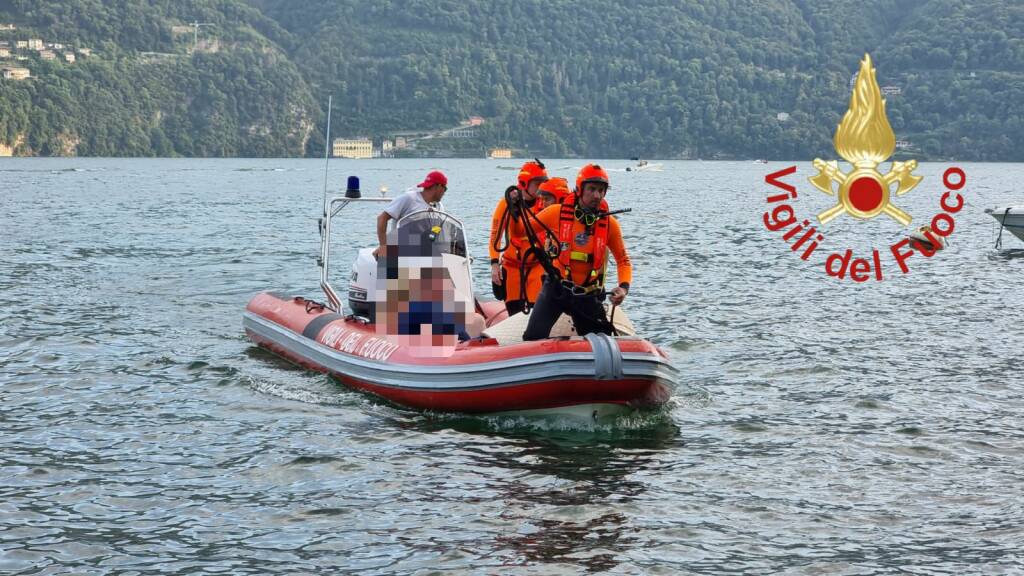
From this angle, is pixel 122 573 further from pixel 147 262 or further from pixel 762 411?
pixel 147 262

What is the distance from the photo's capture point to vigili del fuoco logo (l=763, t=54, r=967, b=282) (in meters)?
17.3

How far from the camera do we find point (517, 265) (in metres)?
12.1

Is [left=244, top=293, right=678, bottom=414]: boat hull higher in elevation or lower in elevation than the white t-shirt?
lower

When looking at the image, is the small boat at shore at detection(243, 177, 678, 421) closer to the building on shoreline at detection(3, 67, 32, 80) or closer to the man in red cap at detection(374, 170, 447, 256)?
the man in red cap at detection(374, 170, 447, 256)

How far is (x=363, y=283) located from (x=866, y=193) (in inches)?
1358

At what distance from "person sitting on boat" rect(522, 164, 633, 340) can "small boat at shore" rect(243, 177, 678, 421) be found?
0.24m

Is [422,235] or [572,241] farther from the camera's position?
[422,235]

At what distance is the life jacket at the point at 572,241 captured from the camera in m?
10.2

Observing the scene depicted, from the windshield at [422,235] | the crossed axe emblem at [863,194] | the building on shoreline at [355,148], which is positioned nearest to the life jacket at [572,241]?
the windshield at [422,235]

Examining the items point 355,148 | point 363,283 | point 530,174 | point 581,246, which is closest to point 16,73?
point 355,148

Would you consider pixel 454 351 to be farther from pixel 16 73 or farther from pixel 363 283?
pixel 16 73

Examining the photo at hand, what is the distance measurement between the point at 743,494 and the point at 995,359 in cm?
716

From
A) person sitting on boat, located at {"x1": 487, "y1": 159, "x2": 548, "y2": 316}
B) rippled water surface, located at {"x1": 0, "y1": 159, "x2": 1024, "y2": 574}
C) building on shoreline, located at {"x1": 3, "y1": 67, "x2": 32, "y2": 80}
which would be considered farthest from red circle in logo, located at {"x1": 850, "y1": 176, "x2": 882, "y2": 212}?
building on shoreline, located at {"x1": 3, "y1": 67, "x2": 32, "y2": 80}

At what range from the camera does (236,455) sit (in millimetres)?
9961
